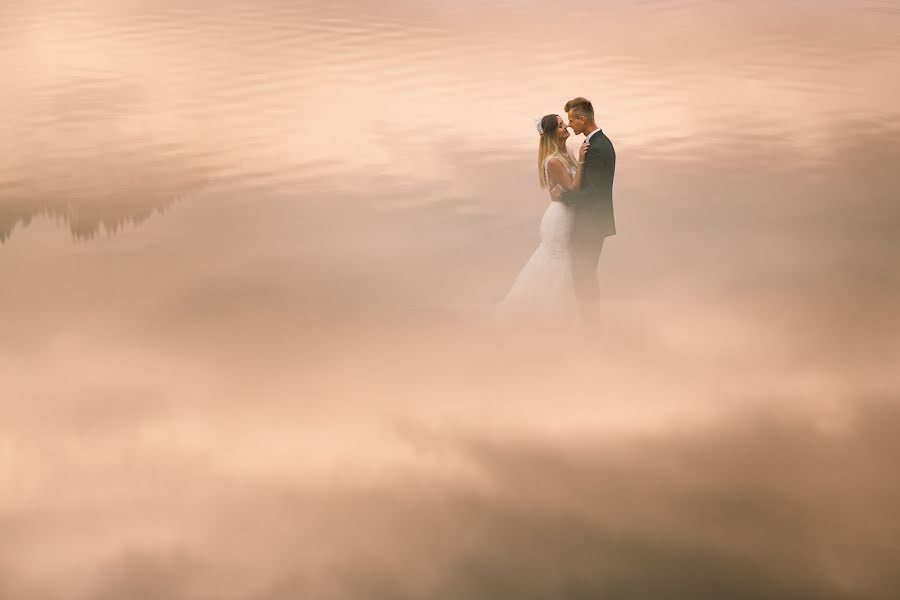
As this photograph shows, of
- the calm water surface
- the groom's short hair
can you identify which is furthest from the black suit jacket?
the calm water surface

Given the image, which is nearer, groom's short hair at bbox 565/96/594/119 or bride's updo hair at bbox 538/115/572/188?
groom's short hair at bbox 565/96/594/119

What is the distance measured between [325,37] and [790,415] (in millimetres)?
12344

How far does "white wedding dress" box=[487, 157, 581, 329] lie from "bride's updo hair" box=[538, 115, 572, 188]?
0.18 ft

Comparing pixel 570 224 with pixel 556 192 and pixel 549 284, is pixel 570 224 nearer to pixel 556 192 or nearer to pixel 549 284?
pixel 556 192

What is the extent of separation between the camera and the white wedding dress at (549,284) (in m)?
5.09

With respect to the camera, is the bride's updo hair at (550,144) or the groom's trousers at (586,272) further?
the groom's trousers at (586,272)

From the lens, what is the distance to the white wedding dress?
5.09m

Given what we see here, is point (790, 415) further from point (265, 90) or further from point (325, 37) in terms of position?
point (325, 37)

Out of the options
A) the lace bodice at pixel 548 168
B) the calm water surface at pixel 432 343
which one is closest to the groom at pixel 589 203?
the lace bodice at pixel 548 168

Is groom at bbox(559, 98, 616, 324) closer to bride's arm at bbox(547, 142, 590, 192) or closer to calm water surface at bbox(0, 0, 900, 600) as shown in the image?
bride's arm at bbox(547, 142, 590, 192)

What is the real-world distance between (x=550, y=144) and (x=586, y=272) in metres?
0.73

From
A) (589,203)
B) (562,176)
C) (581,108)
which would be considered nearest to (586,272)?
Answer: (589,203)

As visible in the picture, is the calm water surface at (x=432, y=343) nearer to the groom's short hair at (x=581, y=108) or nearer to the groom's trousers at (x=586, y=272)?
the groom's trousers at (x=586, y=272)

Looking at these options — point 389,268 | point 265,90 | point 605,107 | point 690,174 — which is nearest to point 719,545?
point 389,268
